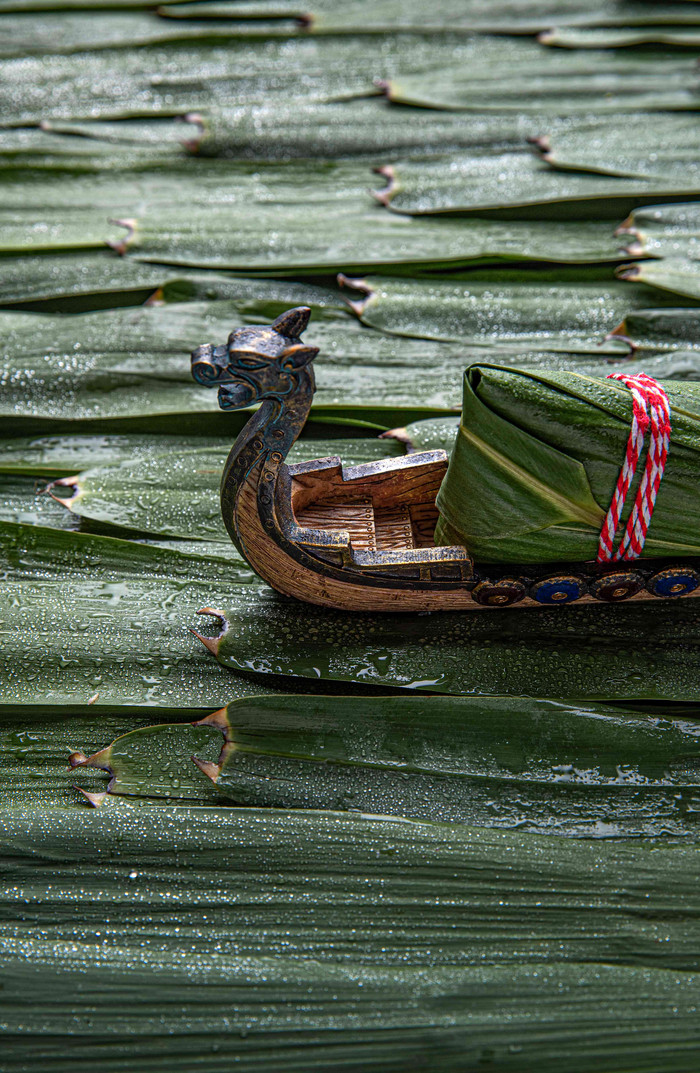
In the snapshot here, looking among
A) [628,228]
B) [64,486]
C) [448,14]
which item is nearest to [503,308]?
[628,228]

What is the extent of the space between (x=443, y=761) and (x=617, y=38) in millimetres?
2201

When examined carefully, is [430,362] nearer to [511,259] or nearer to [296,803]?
[511,259]

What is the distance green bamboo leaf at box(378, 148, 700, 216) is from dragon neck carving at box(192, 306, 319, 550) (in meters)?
1.02

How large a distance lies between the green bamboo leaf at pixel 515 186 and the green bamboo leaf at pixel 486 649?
1065mm

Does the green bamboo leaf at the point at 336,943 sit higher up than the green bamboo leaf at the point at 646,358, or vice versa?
the green bamboo leaf at the point at 646,358

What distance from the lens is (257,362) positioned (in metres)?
1.07

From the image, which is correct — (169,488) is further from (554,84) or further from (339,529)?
(554,84)

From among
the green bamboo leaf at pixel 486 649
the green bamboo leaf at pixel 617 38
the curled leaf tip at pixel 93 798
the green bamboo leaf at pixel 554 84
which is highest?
the green bamboo leaf at pixel 617 38

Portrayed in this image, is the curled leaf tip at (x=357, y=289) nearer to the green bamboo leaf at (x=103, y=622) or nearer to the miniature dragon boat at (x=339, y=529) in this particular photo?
the miniature dragon boat at (x=339, y=529)

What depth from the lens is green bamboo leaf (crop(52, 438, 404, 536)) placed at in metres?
1.44

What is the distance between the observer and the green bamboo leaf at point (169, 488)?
1439mm

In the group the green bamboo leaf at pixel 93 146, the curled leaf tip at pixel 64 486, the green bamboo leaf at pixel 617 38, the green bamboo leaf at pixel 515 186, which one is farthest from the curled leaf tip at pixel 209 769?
the green bamboo leaf at pixel 617 38

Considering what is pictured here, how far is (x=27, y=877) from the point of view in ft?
3.40

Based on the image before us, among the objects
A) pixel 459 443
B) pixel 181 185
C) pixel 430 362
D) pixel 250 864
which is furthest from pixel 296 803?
pixel 181 185
